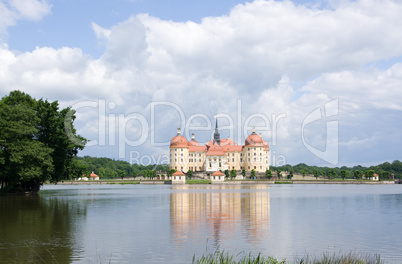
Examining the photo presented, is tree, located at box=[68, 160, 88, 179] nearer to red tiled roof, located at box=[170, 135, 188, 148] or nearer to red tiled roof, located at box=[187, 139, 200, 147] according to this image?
red tiled roof, located at box=[170, 135, 188, 148]

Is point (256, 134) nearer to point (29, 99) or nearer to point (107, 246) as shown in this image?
point (29, 99)

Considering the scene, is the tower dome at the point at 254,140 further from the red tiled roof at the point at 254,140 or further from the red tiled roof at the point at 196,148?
the red tiled roof at the point at 196,148

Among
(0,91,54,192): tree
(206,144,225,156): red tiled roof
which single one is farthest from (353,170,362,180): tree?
(0,91,54,192): tree

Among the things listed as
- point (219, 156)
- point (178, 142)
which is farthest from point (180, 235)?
point (178, 142)

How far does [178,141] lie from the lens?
472ft

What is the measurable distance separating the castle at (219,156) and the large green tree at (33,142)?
89.5 m

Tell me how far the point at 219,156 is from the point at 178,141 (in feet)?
49.0

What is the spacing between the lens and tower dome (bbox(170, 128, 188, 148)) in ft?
469

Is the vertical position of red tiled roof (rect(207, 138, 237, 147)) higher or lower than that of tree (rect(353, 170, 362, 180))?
higher

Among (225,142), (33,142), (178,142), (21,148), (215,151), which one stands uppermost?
(225,142)

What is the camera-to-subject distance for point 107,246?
1658 centimetres

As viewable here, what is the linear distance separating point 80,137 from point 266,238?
35.0 metres

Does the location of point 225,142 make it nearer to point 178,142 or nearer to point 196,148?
point 196,148

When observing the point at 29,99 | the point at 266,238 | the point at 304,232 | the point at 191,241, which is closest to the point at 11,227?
the point at 191,241
